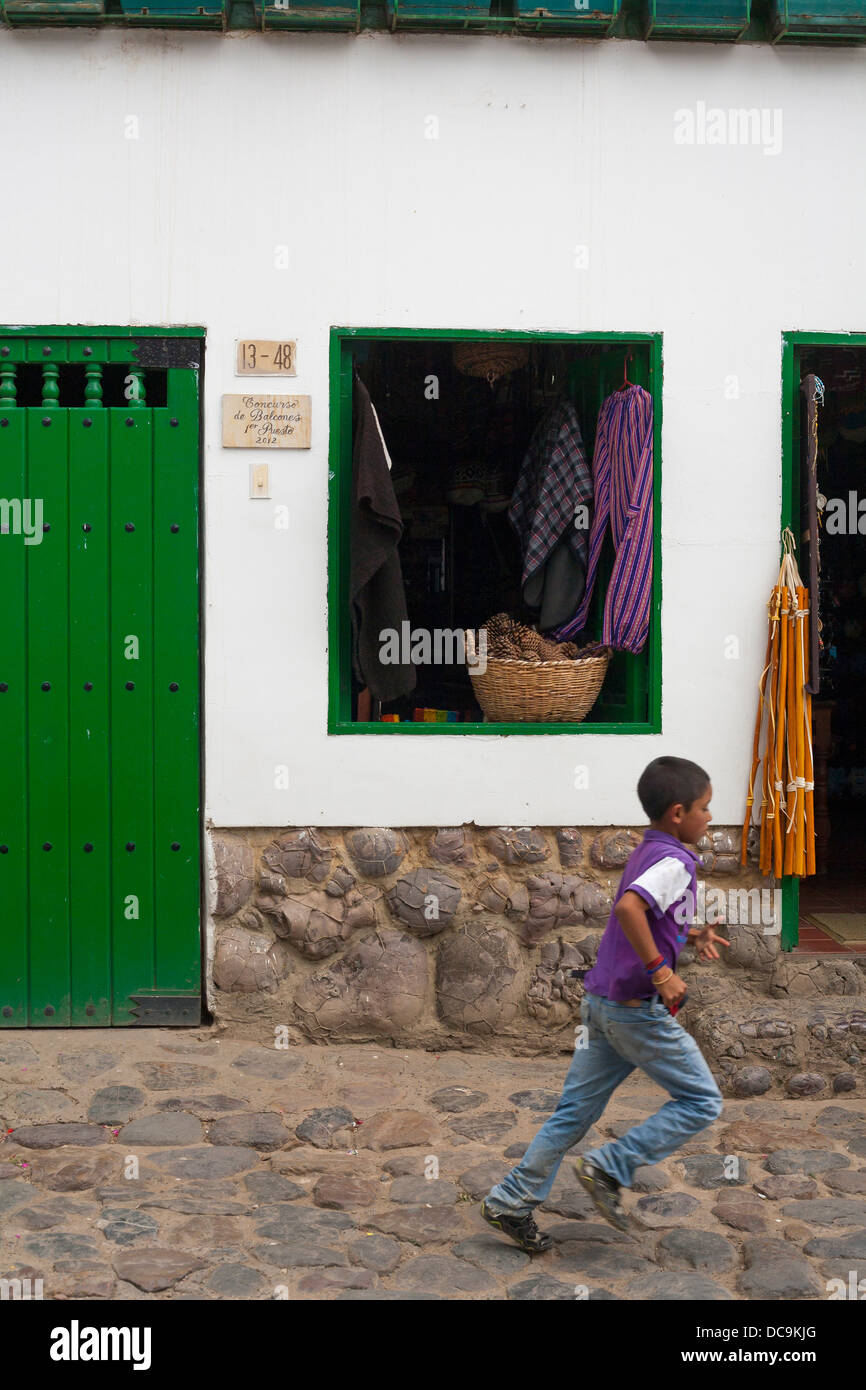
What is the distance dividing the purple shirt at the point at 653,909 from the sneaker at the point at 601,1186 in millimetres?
483

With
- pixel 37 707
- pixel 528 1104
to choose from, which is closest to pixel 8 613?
pixel 37 707

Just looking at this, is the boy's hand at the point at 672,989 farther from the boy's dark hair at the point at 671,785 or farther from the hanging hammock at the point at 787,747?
the hanging hammock at the point at 787,747

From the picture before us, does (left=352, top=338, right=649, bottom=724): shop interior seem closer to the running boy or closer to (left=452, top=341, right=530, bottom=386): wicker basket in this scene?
(left=452, top=341, right=530, bottom=386): wicker basket

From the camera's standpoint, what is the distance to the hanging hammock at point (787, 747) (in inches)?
208

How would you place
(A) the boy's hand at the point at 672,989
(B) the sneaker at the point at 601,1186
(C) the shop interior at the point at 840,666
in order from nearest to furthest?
(A) the boy's hand at the point at 672,989 < (B) the sneaker at the point at 601,1186 < (C) the shop interior at the point at 840,666

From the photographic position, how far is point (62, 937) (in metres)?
5.20

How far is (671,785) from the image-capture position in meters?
3.48

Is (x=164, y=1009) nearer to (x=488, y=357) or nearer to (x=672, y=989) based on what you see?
(x=672, y=989)

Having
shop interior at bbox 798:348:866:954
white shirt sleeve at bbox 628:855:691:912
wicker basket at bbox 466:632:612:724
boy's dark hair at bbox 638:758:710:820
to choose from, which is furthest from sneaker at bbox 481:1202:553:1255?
shop interior at bbox 798:348:866:954

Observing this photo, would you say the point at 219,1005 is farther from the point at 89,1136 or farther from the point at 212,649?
the point at 212,649

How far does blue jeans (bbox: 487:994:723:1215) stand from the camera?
11.5 feet

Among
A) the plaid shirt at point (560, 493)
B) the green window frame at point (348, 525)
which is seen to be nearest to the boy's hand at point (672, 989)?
the green window frame at point (348, 525)

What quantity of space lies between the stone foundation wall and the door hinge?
96mm

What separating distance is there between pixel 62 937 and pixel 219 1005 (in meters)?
0.66
